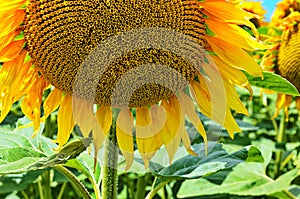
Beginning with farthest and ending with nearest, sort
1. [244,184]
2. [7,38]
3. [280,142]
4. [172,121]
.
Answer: [280,142]
[244,184]
[172,121]
[7,38]

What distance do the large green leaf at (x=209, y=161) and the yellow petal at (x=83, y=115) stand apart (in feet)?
0.77

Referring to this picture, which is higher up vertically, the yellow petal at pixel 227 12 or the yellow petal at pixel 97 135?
the yellow petal at pixel 227 12

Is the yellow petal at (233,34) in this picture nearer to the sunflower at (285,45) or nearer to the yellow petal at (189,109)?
the yellow petal at (189,109)

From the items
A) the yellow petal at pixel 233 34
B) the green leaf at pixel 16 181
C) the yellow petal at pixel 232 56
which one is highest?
the yellow petal at pixel 233 34

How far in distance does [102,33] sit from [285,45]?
1.67 meters

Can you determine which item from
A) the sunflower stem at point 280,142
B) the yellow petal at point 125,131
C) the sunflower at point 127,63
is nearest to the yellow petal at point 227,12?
the sunflower at point 127,63

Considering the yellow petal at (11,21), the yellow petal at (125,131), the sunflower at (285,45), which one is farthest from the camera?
the sunflower at (285,45)

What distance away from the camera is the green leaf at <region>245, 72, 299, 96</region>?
1570mm

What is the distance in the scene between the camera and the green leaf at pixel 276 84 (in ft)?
5.15

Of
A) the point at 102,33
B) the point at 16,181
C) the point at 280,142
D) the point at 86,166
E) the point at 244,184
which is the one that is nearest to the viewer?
the point at 102,33

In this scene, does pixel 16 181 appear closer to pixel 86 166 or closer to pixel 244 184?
pixel 86 166

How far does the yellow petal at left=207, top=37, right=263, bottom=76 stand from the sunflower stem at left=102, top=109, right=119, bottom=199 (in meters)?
0.32

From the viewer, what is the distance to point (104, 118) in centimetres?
158

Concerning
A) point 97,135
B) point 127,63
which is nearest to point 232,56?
point 127,63
